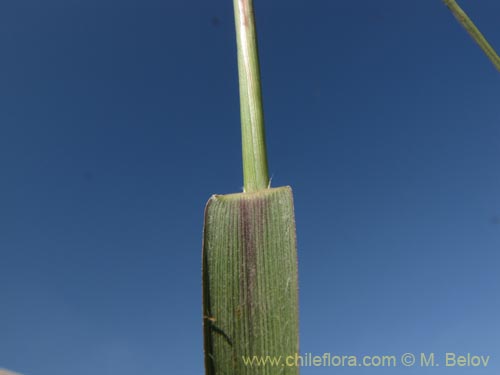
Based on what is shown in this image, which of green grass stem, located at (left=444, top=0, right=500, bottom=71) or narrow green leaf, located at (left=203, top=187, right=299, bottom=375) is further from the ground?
green grass stem, located at (left=444, top=0, right=500, bottom=71)

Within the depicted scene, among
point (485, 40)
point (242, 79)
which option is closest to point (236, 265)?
point (242, 79)

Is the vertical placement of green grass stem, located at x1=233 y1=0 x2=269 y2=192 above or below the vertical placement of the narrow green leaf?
above

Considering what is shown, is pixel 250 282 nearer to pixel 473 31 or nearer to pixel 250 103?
pixel 250 103

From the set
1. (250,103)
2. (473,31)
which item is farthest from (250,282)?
(473,31)

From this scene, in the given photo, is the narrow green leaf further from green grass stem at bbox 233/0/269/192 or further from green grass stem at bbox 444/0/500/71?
green grass stem at bbox 444/0/500/71

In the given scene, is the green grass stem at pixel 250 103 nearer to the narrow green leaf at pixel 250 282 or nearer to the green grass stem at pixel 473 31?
the narrow green leaf at pixel 250 282

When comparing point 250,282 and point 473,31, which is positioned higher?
point 473,31

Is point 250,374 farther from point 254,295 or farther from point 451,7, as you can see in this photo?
point 451,7

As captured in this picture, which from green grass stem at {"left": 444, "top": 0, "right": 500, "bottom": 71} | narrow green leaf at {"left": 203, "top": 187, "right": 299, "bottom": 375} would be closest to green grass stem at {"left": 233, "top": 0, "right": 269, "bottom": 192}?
narrow green leaf at {"left": 203, "top": 187, "right": 299, "bottom": 375}
